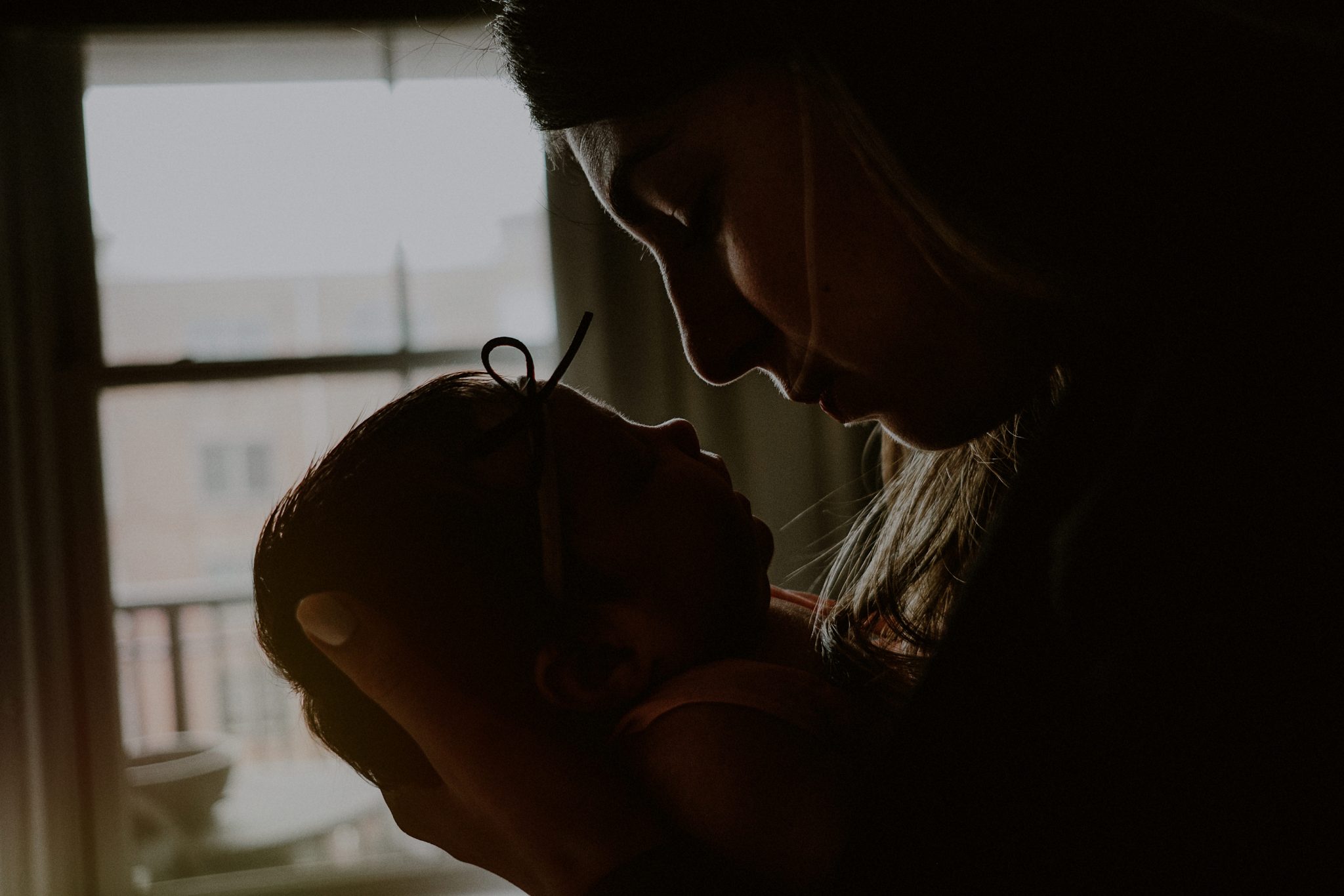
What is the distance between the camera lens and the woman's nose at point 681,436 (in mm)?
972

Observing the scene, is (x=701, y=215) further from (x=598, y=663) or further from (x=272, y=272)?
(x=272, y=272)

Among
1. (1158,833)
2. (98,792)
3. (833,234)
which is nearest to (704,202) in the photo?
(833,234)

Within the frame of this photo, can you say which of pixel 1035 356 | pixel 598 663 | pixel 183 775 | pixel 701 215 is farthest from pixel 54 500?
pixel 1035 356

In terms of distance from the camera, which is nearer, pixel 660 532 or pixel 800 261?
pixel 800 261

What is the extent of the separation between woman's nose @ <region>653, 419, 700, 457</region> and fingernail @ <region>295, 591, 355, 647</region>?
0.38m

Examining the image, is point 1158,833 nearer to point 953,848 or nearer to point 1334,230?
point 953,848

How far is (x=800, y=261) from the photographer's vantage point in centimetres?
69

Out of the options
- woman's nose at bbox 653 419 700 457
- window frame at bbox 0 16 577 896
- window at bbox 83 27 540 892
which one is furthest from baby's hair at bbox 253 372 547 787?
window frame at bbox 0 16 577 896

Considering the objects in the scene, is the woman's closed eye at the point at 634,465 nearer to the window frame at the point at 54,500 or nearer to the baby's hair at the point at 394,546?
the baby's hair at the point at 394,546

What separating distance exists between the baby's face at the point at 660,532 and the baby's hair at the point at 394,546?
6cm

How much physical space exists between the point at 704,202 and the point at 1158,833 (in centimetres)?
53

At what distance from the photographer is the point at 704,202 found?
0.71m

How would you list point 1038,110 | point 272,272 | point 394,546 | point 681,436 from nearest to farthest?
point 1038,110
point 394,546
point 681,436
point 272,272

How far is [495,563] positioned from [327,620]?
0.16m
